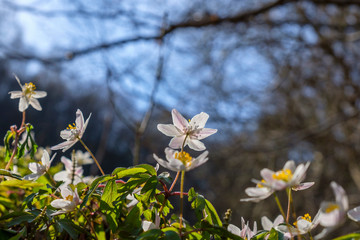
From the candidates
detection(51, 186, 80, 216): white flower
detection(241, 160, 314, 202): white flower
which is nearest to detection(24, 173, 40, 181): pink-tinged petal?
detection(51, 186, 80, 216): white flower

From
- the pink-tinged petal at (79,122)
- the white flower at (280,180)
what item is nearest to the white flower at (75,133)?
the pink-tinged petal at (79,122)

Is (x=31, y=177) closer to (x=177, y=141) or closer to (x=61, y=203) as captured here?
(x=61, y=203)

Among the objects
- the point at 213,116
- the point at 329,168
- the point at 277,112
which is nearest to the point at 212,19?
the point at 213,116

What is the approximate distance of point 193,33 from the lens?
487 centimetres

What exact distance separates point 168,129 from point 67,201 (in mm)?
189

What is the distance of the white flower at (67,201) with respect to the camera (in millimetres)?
478

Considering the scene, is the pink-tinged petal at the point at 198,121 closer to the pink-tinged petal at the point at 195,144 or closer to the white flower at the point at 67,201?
the pink-tinged petal at the point at 195,144

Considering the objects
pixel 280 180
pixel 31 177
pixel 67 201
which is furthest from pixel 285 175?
pixel 31 177

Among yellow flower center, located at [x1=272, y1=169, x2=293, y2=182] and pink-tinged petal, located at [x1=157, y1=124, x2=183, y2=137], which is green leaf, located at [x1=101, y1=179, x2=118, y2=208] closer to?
pink-tinged petal, located at [x1=157, y1=124, x2=183, y2=137]

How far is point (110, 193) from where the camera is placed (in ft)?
1.57

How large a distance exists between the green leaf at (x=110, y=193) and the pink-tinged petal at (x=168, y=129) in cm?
12

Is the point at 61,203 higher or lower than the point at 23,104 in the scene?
lower

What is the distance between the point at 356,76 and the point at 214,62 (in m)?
1.92

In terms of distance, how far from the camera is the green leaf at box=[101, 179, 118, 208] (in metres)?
0.48
